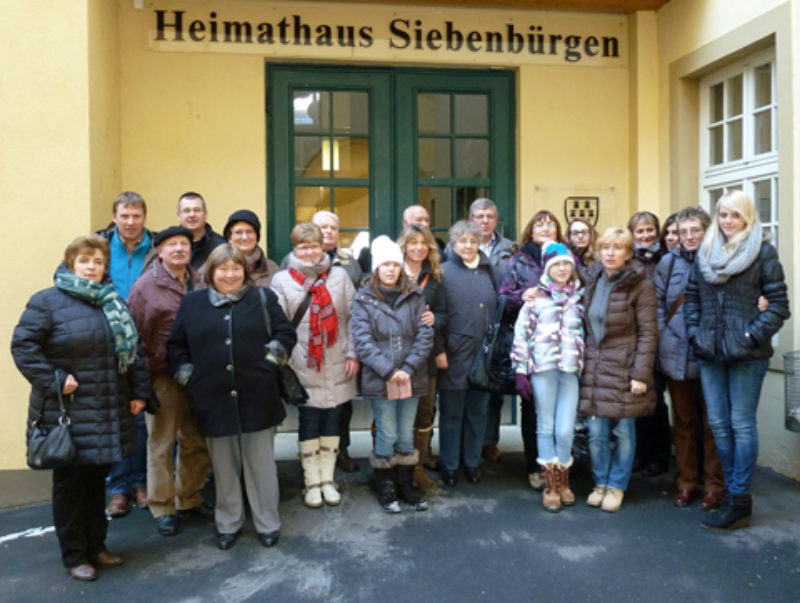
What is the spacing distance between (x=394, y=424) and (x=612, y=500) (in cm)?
150

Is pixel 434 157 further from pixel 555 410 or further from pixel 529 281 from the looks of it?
pixel 555 410

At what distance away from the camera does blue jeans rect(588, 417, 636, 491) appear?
4266 mm

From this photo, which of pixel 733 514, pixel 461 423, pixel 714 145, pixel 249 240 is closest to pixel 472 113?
pixel 714 145

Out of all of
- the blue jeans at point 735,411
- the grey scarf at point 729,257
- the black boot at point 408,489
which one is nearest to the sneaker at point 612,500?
the blue jeans at point 735,411

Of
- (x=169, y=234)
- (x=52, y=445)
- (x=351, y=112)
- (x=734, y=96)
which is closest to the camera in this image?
(x=52, y=445)

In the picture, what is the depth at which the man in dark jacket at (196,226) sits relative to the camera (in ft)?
14.8

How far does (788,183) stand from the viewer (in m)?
4.80

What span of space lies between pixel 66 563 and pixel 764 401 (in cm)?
489

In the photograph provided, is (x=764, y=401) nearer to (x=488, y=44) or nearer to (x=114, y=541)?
Answer: (x=488, y=44)

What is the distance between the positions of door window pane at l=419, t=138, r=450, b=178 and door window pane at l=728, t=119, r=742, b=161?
8.18ft

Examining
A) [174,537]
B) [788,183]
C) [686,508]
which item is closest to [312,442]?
[174,537]

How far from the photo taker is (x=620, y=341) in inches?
164

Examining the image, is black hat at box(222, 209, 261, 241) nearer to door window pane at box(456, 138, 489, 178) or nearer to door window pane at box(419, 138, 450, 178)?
door window pane at box(419, 138, 450, 178)

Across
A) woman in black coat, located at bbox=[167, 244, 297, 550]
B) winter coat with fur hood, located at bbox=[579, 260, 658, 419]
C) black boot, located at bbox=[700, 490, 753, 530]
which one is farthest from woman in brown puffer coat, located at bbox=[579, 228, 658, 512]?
woman in black coat, located at bbox=[167, 244, 297, 550]
